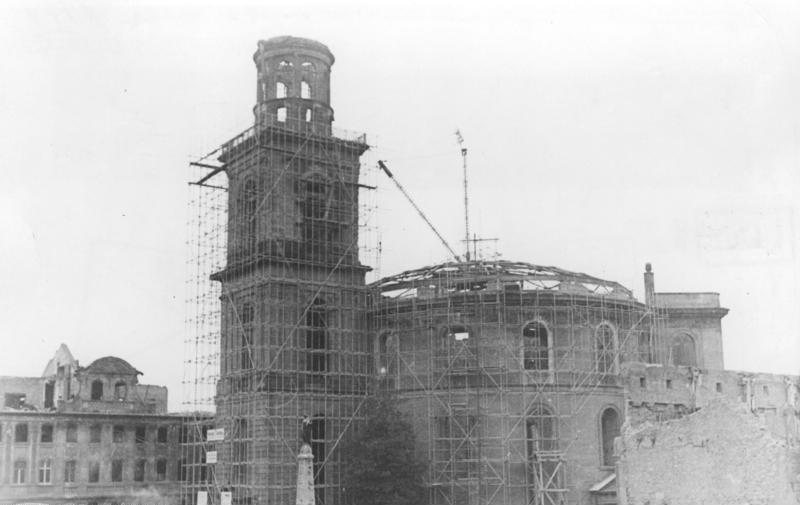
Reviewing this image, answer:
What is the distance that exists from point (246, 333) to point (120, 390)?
795 inches

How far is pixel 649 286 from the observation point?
4791cm

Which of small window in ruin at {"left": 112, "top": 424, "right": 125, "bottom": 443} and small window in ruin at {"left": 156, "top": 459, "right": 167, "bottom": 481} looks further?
small window in ruin at {"left": 156, "top": 459, "right": 167, "bottom": 481}

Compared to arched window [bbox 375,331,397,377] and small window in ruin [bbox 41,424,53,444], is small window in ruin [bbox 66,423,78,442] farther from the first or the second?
arched window [bbox 375,331,397,377]

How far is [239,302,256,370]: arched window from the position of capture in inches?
1642

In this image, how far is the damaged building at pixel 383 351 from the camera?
40156 mm

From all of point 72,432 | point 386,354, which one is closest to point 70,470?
point 72,432

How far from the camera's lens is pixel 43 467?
176ft

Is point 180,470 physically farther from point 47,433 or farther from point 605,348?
point 605,348

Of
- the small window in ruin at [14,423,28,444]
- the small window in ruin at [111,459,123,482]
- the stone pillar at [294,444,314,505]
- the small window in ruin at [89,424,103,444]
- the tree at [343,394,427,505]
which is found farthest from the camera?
the small window in ruin at [111,459,123,482]

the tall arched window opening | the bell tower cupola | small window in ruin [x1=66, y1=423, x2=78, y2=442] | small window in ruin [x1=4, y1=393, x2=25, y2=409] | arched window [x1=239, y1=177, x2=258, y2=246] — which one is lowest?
the tall arched window opening

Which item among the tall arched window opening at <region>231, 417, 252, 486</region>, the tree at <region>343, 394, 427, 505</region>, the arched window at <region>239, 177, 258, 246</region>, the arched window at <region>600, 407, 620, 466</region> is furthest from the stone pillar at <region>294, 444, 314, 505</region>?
the arched window at <region>600, 407, 620, 466</region>

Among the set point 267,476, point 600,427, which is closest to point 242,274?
point 267,476

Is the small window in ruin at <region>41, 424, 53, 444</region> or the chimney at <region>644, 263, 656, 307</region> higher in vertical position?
the chimney at <region>644, 263, 656, 307</region>

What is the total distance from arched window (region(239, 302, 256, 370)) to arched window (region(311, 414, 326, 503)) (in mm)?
3670
